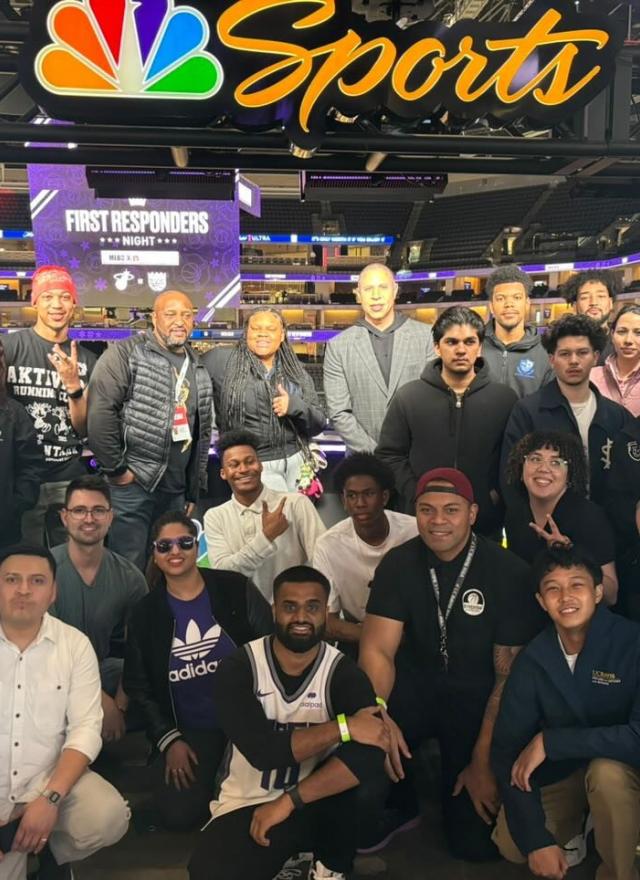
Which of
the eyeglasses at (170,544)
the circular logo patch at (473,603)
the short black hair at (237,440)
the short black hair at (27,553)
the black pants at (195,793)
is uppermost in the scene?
the short black hair at (237,440)

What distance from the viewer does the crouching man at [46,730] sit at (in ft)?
7.29

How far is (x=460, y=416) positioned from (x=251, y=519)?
1.09 meters

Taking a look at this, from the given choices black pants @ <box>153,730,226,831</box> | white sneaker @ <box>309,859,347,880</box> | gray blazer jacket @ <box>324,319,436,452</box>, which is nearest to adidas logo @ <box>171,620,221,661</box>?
black pants @ <box>153,730,226,831</box>

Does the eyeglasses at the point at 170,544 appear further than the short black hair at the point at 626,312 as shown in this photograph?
No

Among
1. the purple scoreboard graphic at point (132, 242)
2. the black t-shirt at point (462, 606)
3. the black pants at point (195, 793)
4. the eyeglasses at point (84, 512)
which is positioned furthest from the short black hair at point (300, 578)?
the purple scoreboard graphic at point (132, 242)

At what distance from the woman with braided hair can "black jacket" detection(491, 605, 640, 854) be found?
1787 mm

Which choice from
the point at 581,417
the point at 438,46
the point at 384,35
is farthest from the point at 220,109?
the point at 581,417

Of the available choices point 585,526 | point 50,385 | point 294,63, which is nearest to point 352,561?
point 585,526

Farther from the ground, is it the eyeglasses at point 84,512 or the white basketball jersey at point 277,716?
the eyeglasses at point 84,512

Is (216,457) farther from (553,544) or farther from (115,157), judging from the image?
(553,544)

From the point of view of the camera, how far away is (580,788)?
2.38 metres

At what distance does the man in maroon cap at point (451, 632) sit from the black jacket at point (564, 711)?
14 cm

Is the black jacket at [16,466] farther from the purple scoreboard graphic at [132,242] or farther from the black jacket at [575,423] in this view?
the purple scoreboard graphic at [132,242]

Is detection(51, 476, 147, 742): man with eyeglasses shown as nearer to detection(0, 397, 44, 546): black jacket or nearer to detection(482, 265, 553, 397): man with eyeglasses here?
detection(0, 397, 44, 546): black jacket
